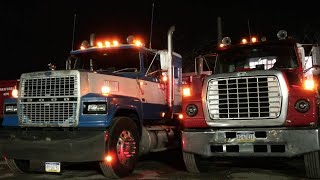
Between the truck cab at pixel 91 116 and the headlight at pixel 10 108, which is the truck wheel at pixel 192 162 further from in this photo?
the headlight at pixel 10 108

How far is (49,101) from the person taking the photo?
352 inches

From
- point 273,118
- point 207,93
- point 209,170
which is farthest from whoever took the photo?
point 209,170

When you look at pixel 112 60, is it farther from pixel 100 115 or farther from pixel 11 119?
pixel 11 119

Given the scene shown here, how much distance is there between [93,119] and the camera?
27.9ft

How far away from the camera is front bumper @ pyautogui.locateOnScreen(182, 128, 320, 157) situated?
306 inches

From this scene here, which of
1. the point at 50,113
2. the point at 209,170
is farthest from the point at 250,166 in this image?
the point at 50,113

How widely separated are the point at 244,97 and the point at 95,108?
9.03 ft

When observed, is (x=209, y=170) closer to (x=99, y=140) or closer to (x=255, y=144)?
(x=255, y=144)

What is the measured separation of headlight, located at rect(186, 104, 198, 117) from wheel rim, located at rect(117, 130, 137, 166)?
1318 millimetres

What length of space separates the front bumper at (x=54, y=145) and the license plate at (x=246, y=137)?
8.00ft

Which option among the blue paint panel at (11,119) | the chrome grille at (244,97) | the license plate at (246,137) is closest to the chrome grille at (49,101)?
the blue paint panel at (11,119)

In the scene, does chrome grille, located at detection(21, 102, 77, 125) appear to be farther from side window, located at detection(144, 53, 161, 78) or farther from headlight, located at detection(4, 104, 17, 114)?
side window, located at detection(144, 53, 161, 78)

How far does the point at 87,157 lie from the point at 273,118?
3385 millimetres

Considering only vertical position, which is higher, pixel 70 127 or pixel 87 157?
pixel 70 127
